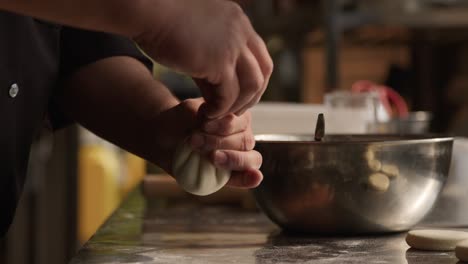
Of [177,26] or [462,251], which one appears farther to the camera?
[462,251]

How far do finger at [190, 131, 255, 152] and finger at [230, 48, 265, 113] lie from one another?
130 mm

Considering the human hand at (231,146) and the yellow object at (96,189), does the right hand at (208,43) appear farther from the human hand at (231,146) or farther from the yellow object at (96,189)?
the yellow object at (96,189)

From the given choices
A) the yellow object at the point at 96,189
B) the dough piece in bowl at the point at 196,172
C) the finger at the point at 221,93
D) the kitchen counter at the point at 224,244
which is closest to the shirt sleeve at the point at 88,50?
the kitchen counter at the point at 224,244

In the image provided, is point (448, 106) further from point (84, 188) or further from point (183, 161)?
point (183, 161)

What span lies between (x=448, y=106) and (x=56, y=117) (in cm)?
362

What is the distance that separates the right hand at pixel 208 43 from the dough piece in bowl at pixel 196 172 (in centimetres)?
18

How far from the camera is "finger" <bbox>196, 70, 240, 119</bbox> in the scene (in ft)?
2.73

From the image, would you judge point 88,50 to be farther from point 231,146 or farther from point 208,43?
point 208,43

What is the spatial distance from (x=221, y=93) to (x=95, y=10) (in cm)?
14

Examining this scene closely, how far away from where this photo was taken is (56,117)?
Result: 142 centimetres

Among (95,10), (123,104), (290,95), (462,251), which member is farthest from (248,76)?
(290,95)

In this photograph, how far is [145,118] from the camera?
1193 mm

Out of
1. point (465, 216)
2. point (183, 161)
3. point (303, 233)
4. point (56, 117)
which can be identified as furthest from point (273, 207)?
point (56, 117)

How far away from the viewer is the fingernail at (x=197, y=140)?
1.00 m
